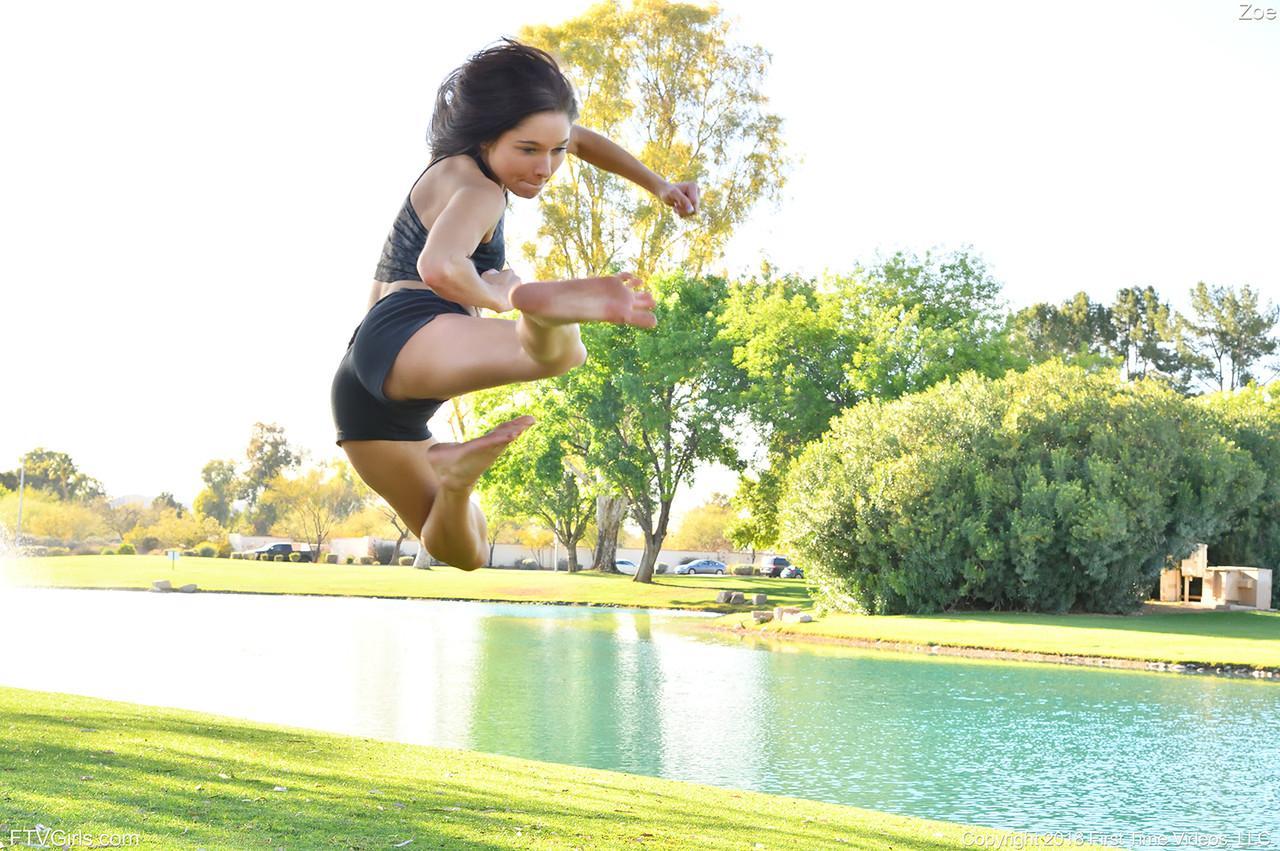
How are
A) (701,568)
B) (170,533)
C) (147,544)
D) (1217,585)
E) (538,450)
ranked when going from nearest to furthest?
(1217,585) < (538,450) < (701,568) < (147,544) < (170,533)

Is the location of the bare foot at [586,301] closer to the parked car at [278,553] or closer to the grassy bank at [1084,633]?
the grassy bank at [1084,633]

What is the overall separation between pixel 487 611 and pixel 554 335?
34.5 m

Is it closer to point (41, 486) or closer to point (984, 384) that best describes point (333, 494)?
point (41, 486)

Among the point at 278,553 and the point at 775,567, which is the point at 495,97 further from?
the point at 775,567

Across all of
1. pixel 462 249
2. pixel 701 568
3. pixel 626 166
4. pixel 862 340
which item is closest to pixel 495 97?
pixel 462 249

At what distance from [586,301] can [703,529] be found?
8212 cm

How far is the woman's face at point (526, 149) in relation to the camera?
9.00 ft

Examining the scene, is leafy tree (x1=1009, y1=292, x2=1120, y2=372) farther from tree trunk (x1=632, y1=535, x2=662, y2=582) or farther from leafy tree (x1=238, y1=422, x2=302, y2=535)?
leafy tree (x1=238, y1=422, x2=302, y2=535)

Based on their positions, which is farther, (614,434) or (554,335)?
(614,434)

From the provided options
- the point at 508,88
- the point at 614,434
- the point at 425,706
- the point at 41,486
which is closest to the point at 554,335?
the point at 508,88

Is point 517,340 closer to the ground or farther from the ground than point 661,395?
closer to the ground

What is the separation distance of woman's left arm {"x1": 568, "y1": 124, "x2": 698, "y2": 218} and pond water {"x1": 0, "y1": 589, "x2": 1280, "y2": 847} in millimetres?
8354

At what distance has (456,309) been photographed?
107 inches

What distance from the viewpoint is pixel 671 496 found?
40.3 meters
